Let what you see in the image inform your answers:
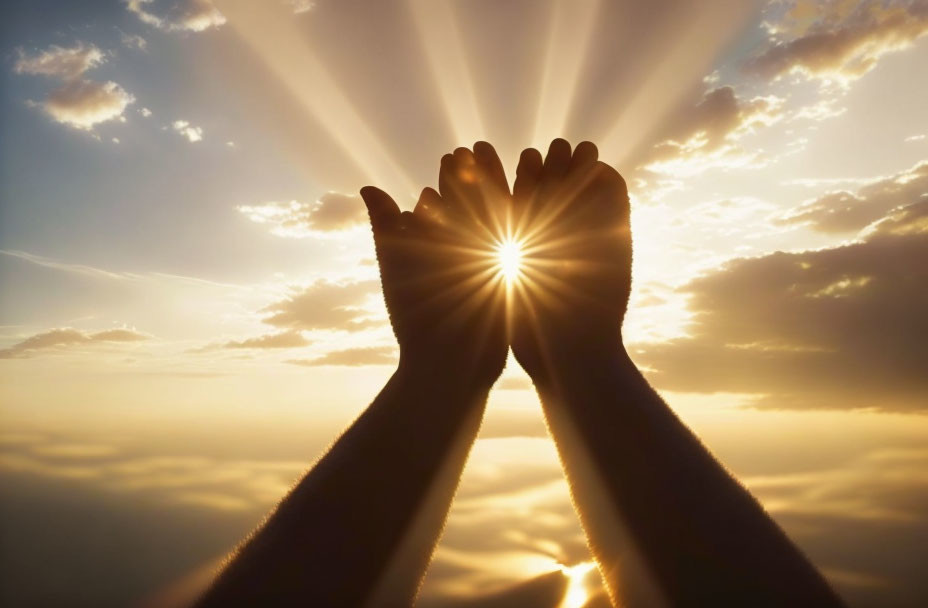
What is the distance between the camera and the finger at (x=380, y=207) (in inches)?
146

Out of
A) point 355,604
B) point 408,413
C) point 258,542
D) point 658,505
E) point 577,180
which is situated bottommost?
point 355,604

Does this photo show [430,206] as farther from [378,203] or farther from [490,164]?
[490,164]

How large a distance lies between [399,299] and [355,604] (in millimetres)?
1899

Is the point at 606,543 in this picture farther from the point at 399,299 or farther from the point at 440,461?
the point at 399,299

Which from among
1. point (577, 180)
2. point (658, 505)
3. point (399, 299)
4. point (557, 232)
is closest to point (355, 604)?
point (658, 505)

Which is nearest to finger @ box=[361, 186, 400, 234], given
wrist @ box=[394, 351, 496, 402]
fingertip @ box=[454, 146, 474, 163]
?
fingertip @ box=[454, 146, 474, 163]

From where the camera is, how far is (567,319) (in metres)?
3.45

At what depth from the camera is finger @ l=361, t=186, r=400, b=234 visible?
3703 mm

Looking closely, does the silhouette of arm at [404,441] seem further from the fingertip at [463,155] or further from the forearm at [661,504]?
the forearm at [661,504]

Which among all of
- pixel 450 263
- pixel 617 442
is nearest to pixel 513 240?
pixel 450 263

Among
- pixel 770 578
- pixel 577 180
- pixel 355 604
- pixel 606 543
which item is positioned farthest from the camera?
pixel 577 180

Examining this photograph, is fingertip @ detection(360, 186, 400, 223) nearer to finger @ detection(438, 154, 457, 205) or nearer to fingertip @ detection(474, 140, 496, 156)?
finger @ detection(438, 154, 457, 205)

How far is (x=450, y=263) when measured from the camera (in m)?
3.71

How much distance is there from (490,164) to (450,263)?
72 centimetres
